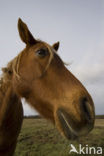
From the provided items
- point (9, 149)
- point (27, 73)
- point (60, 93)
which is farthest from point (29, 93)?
point (9, 149)

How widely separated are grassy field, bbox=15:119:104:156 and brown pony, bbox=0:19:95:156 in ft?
22.3

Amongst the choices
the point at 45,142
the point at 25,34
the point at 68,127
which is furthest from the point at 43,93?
the point at 45,142

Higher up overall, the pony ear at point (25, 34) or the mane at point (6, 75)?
the pony ear at point (25, 34)

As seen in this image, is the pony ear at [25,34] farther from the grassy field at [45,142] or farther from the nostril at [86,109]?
the grassy field at [45,142]

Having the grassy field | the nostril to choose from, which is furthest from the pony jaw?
the grassy field

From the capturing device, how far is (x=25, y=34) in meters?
3.53

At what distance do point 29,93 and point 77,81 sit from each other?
3.02ft

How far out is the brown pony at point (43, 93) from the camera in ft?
8.77

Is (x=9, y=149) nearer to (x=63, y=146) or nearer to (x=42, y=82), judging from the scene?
(x=42, y=82)

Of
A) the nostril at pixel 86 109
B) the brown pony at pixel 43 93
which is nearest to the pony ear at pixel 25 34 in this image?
the brown pony at pixel 43 93

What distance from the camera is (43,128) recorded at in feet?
46.0

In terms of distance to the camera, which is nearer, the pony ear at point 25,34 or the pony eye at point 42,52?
the pony eye at point 42,52

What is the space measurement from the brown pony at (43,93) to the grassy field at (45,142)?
6804 mm

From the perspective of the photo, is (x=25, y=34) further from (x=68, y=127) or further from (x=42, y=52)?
(x=68, y=127)
